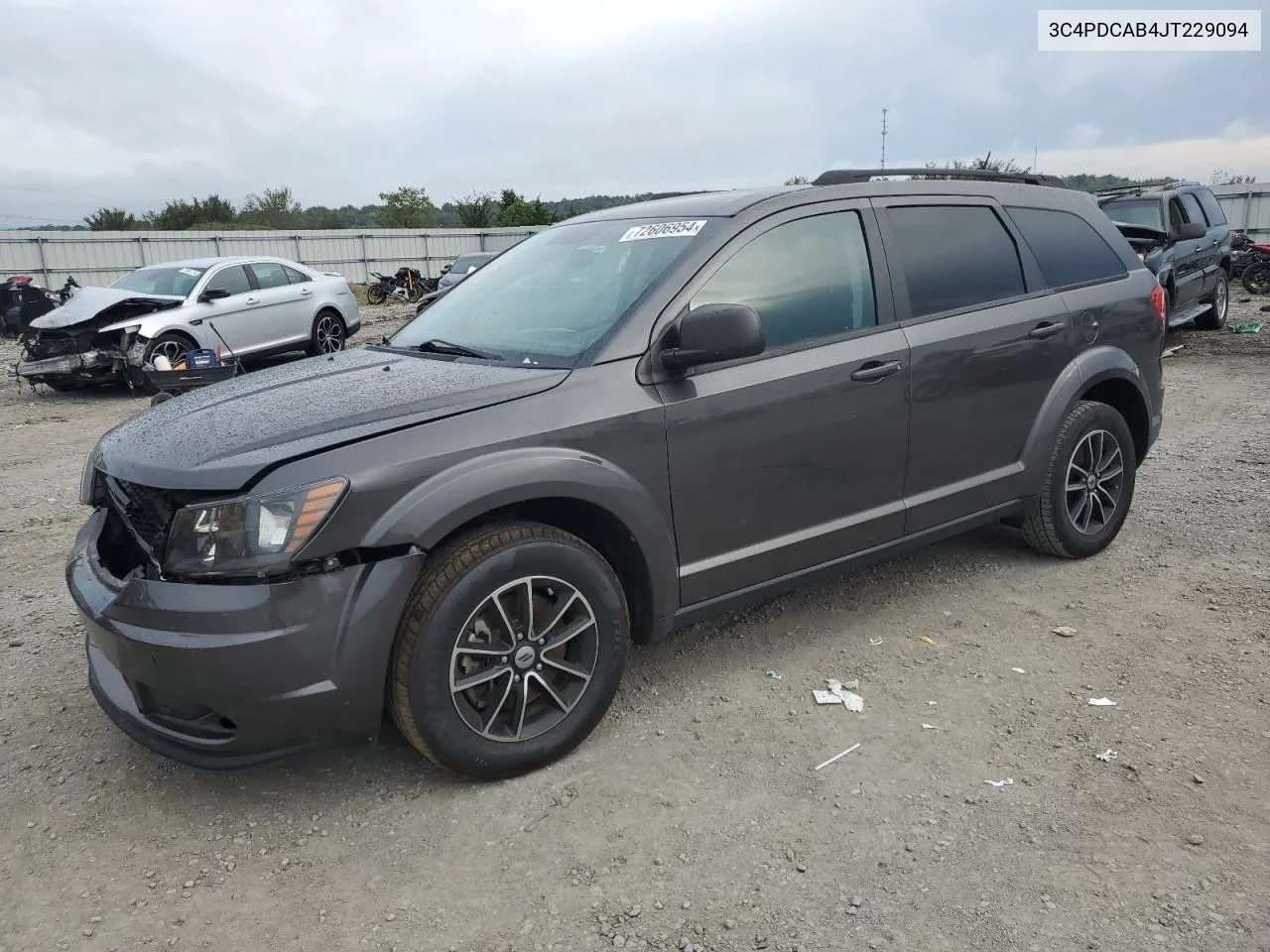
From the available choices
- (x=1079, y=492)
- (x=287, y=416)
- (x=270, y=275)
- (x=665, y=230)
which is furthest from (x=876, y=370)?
(x=270, y=275)

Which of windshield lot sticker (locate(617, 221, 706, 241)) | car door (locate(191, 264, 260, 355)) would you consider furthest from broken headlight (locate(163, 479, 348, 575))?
car door (locate(191, 264, 260, 355))

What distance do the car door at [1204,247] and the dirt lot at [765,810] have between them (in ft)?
29.5

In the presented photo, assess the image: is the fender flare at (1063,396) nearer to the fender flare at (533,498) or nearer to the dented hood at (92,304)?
the fender flare at (533,498)

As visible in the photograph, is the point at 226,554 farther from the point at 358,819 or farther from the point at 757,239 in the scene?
the point at 757,239

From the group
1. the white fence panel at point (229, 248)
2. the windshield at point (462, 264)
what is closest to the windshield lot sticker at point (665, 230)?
the windshield at point (462, 264)

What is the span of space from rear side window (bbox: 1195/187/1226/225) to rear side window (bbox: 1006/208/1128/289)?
9091 millimetres

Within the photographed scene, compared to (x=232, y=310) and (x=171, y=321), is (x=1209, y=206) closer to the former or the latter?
(x=232, y=310)

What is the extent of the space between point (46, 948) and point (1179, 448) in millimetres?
7310

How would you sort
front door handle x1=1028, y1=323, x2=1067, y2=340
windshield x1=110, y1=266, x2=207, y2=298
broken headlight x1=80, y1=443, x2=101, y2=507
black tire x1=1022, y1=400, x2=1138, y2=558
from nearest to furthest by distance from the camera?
broken headlight x1=80, y1=443, x2=101, y2=507
front door handle x1=1028, y1=323, x2=1067, y2=340
black tire x1=1022, y1=400, x2=1138, y2=558
windshield x1=110, y1=266, x2=207, y2=298

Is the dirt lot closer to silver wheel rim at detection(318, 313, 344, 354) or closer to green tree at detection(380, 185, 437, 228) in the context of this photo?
silver wheel rim at detection(318, 313, 344, 354)

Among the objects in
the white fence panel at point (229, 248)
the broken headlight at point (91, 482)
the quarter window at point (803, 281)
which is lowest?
the broken headlight at point (91, 482)

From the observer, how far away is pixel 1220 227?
12.2 metres

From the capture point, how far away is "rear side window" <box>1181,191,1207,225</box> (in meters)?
11.6

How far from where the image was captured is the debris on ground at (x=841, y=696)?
335cm
